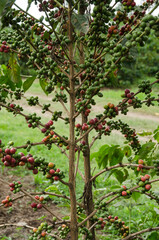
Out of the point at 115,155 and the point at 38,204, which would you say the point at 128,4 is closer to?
the point at 115,155

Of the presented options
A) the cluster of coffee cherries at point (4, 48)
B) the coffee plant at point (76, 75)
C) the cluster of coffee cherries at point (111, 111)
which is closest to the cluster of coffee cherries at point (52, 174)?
the coffee plant at point (76, 75)

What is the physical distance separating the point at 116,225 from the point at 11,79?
1.17m

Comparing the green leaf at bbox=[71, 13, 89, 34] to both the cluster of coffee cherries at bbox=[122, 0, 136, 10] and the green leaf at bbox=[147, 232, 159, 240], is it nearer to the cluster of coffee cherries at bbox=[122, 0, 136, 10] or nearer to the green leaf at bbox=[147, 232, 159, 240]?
the cluster of coffee cherries at bbox=[122, 0, 136, 10]

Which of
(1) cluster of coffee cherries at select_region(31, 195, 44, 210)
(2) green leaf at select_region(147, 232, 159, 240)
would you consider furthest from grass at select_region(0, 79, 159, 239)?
(1) cluster of coffee cherries at select_region(31, 195, 44, 210)

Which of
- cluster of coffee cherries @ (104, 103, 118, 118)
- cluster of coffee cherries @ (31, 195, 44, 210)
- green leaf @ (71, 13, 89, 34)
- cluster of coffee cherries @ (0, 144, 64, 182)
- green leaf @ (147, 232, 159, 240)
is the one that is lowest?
green leaf @ (147, 232, 159, 240)

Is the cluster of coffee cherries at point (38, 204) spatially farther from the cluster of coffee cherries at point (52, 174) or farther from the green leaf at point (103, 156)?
the green leaf at point (103, 156)

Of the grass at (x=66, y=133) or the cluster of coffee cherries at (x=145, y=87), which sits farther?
the grass at (x=66, y=133)

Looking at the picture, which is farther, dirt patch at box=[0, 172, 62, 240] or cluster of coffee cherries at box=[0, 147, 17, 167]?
dirt patch at box=[0, 172, 62, 240]

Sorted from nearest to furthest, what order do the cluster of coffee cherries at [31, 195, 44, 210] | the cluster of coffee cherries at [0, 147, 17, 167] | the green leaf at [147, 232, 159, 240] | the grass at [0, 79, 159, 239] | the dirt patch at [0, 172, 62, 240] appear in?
the cluster of coffee cherries at [0, 147, 17, 167] < the cluster of coffee cherries at [31, 195, 44, 210] < the green leaf at [147, 232, 159, 240] < the dirt patch at [0, 172, 62, 240] < the grass at [0, 79, 159, 239]

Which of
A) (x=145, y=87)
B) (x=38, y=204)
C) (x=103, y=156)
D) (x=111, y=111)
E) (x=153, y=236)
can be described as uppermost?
(x=145, y=87)

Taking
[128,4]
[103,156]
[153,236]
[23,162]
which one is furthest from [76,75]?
[153,236]

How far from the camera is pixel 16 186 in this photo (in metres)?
1.24

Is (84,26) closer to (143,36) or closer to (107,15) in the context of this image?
(107,15)

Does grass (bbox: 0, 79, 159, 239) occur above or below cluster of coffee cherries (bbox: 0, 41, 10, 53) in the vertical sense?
below
